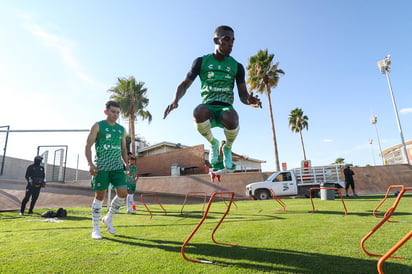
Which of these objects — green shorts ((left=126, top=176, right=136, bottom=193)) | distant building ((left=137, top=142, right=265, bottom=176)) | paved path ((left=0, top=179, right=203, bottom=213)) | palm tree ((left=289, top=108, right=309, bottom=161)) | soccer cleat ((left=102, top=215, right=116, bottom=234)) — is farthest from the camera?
palm tree ((left=289, top=108, right=309, bottom=161))

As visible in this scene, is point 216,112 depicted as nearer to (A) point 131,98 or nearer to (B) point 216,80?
(B) point 216,80

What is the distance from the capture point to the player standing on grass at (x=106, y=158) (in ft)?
14.4

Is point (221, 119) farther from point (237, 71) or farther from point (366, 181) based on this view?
point (366, 181)

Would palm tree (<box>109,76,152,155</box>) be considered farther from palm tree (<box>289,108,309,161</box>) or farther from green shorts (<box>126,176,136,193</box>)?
palm tree (<box>289,108,309,161</box>)

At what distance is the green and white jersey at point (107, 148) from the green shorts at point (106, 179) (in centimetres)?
10

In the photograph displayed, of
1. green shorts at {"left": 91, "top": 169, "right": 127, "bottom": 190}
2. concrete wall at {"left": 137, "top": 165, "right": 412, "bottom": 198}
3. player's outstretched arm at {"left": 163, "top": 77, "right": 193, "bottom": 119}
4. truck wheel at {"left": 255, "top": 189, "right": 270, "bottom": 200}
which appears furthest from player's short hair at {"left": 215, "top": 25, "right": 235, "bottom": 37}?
concrete wall at {"left": 137, "top": 165, "right": 412, "bottom": 198}

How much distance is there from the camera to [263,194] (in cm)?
1622

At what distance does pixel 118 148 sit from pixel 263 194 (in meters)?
13.5

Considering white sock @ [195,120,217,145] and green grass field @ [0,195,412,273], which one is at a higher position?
white sock @ [195,120,217,145]

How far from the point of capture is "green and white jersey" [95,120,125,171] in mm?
4445

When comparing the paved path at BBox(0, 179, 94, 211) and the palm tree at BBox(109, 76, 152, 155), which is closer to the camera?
the paved path at BBox(0, 179, 94, 211)

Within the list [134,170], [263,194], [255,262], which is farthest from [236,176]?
[255,262]

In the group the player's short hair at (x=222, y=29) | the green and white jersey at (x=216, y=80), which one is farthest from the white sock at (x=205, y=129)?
the player's short hair at (x=222, y=29)

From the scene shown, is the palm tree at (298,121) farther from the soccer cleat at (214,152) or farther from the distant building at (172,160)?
the soccer cleat at (214,152)
